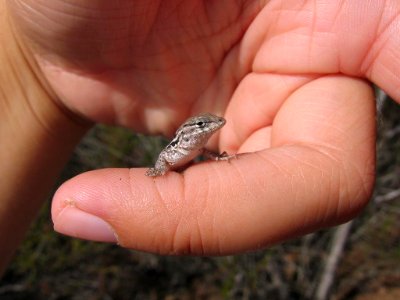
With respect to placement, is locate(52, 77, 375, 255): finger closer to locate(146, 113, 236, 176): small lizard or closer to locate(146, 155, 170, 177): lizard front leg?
locate(146, 155, 170, 177): lizard front leg

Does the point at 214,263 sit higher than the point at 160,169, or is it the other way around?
the point at 160,169

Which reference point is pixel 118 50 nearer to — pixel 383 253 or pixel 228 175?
pixel 228 175

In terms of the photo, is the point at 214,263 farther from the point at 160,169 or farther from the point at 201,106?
the point at 160,169

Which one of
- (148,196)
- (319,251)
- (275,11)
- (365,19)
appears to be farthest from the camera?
(319,251)

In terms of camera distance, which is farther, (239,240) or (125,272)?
(125,272)

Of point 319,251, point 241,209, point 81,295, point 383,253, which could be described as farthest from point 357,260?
point 241,209

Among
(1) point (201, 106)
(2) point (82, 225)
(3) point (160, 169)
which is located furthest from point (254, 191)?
(1) point (201, 106)

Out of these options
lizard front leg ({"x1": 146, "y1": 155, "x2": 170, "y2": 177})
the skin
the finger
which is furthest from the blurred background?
the finger
